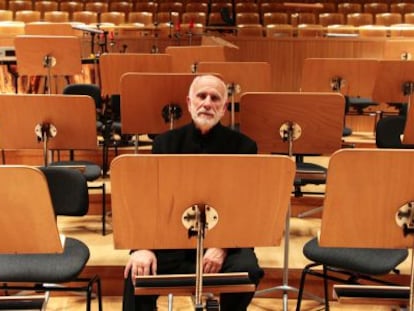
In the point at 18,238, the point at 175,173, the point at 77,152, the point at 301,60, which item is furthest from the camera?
the point at 301,60

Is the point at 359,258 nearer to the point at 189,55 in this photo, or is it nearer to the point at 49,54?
the point at 189,55

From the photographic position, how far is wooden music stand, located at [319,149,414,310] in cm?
192

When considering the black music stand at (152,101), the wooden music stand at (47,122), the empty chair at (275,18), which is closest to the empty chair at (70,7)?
the empty chair at (275,18)

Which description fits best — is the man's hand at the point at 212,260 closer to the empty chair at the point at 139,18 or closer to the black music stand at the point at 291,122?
the black music stand at the point at 291,122

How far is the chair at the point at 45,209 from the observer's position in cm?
199

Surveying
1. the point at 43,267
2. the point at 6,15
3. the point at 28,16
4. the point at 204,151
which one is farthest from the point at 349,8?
the point at 43,267

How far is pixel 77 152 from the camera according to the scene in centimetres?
475

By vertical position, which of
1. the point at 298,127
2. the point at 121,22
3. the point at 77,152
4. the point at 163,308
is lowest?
the point at 163,308

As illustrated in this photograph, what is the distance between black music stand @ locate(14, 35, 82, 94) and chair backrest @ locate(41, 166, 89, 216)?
2.11m

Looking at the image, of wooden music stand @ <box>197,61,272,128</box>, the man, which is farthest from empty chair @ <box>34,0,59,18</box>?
the man

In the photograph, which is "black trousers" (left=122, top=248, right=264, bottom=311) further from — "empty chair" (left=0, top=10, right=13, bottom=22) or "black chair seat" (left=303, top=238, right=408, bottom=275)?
"empty chair" (left=0, top=10, right=13, bottom=22)

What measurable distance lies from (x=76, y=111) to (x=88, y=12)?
6.40m

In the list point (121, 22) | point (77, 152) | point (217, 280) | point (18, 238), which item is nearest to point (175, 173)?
point (217, 280)

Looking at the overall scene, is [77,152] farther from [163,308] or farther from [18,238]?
[18,238]
